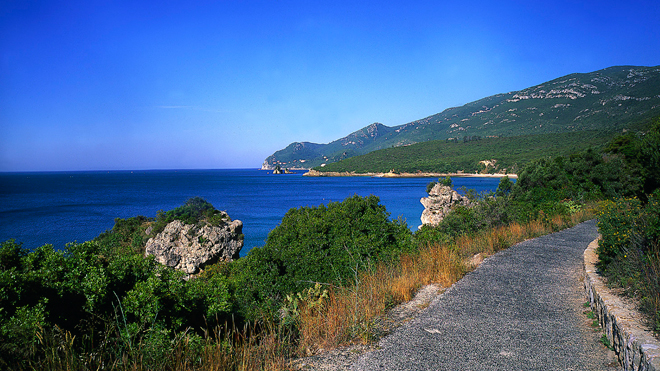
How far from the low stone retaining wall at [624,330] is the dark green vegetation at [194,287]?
0.20 m

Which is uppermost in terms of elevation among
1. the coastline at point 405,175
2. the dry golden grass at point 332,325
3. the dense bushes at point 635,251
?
the dense bushes at point 635,251

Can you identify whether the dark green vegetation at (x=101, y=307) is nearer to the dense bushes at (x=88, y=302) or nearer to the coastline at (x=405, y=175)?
the dense bushes at (x=88, y=302)

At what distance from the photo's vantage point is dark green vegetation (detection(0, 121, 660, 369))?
272 centimetres

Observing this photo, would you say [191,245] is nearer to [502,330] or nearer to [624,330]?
[502,330]

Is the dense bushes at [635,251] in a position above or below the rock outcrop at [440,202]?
above

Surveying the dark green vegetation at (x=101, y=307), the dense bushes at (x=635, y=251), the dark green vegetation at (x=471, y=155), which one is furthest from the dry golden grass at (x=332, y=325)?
the dark green vegetation at (x=471, y=155)

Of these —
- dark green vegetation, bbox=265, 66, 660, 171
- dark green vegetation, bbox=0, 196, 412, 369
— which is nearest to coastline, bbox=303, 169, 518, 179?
dark green vegetation, bbox=265, 66, 660, 171

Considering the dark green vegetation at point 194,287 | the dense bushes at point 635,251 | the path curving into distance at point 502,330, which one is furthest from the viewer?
the dense bushes at point 635,251

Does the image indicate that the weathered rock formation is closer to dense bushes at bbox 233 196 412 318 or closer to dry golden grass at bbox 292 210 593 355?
dense bushes at bbox 233 196 412 318

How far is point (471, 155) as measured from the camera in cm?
11181

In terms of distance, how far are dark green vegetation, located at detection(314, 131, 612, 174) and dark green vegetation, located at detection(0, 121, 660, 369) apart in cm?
7627

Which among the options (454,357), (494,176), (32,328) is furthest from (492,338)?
(494,176)

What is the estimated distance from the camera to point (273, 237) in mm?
7297

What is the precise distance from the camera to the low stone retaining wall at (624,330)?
3123 millimetres
